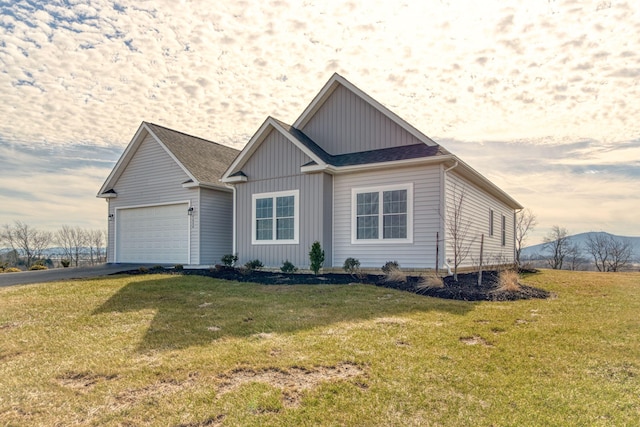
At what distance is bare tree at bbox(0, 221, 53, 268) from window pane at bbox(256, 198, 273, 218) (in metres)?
44.2

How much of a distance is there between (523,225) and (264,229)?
18.5 m

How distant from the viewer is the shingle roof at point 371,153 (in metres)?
12.9

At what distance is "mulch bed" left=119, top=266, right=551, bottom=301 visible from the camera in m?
9.85

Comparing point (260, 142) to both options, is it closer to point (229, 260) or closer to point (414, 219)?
point (229, 260)

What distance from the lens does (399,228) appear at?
1310 centimetres

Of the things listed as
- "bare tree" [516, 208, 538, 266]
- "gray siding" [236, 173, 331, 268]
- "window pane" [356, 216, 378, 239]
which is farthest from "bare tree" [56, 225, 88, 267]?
"bare tree" [516, 208, 538, 266]

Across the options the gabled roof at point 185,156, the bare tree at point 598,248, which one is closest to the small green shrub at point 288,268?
the gabled roof at point 185,156

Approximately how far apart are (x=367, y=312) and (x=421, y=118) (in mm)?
9961

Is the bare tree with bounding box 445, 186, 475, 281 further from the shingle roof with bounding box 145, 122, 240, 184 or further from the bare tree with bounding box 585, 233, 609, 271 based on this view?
the bare tree with bounding box 585, 233, 609, 271

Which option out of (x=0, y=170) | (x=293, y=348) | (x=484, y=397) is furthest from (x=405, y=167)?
(x=0, y=170)

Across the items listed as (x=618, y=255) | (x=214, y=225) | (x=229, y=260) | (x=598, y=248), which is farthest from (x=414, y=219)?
(x=598, y=248)

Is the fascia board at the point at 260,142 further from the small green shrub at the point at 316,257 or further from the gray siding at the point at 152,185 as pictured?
the gray siding at the point at 152,185

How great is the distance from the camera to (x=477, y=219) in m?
16.5

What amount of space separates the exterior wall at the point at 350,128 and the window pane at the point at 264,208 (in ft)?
9.63
